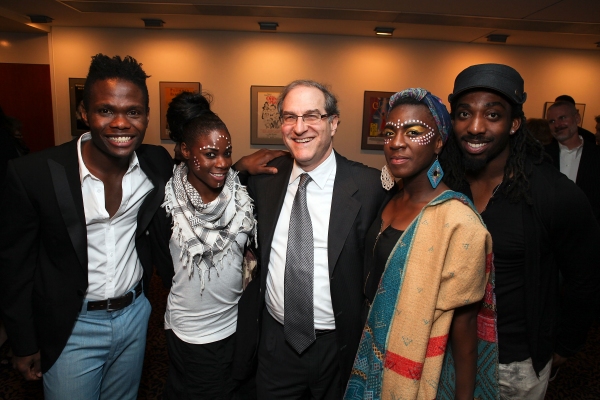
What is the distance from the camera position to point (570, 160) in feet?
11.4

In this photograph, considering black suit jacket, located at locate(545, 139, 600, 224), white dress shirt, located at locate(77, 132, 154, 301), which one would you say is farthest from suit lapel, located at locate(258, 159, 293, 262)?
black suit jacket, located at locate(545, 139, 600, 224)

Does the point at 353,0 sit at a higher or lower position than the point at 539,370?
higher

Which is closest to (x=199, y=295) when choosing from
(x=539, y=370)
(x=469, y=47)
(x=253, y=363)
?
(x=253, y=363)

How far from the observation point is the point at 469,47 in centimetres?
608

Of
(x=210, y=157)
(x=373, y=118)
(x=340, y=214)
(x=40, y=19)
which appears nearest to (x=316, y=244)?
(x=340, y=214)

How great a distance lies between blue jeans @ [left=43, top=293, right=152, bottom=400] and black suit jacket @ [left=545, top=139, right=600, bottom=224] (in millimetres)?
3390

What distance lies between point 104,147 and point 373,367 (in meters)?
1.40

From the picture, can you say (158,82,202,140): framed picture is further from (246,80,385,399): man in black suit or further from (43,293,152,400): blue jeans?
(43,293,152,400): blue jeans

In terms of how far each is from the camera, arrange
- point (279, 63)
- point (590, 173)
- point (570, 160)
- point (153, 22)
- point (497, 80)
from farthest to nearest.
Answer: point (279, 63), point (153, 22), point (570, 160), point (590, 173), point (497, 80)

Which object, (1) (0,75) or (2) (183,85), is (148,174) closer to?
(2) (183,85)

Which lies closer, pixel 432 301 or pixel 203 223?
pixel 432 301

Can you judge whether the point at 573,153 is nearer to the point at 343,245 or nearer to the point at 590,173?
the point at 590,173

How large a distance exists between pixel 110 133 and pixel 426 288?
137 cm

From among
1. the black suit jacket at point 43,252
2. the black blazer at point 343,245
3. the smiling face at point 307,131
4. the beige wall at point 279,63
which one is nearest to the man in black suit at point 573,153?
the black blazer at point 343,245
